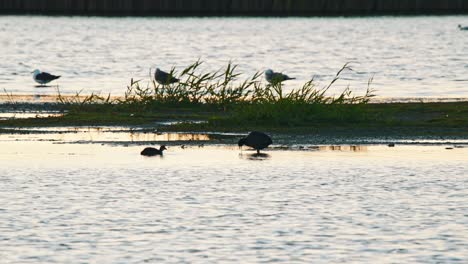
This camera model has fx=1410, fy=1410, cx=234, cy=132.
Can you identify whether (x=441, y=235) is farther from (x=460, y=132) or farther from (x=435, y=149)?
(x=460, y=132)

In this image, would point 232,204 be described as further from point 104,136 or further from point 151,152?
point 104,136

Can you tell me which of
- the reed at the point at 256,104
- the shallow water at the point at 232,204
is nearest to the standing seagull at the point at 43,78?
the reed at the point at 256,104

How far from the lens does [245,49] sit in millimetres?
66188

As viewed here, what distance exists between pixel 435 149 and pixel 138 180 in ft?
17.1

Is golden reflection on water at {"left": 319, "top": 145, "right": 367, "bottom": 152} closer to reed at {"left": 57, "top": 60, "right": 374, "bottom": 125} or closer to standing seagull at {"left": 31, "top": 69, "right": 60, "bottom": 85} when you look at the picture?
reed at {"left": 57, "top": 60, "right": 374, "bottom": 125}

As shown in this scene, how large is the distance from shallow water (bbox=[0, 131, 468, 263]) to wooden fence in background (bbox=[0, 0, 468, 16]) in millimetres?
87140

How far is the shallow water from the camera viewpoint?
12.6m

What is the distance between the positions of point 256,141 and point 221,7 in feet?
290

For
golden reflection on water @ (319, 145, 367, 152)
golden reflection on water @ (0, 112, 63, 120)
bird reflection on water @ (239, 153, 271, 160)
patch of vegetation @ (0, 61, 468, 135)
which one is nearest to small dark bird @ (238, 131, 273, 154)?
bird reflection on water @ (239, 153, 271, 160)

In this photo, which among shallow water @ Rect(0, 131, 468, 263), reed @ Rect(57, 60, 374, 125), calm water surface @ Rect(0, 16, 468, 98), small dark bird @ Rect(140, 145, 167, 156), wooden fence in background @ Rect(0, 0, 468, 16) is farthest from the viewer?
wooden fence in background @ Rect(0, 0, 468, 16)

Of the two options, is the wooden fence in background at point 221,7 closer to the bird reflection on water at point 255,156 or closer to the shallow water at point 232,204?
the bird reflection on water at point 255,156

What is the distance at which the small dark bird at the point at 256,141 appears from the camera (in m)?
20.0

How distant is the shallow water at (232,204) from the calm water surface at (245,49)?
14.8 m

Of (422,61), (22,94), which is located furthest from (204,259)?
(422,61)
